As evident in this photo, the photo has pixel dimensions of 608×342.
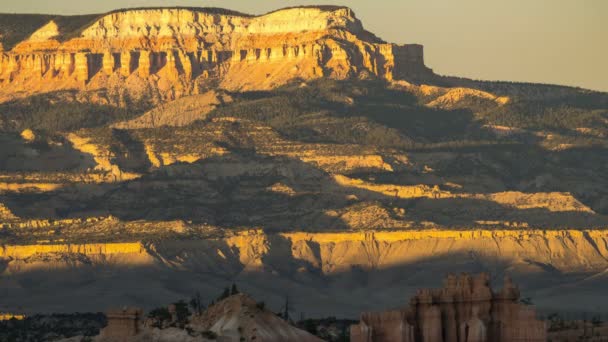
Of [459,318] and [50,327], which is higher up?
[459,318]

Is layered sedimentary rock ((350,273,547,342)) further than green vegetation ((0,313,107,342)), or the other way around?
green vegetation ((0,313,107,342))

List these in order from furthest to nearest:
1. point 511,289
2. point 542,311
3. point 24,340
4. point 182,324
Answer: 1. point 542,311
2. point 24,340
3. point 182,324
4. point 511,289

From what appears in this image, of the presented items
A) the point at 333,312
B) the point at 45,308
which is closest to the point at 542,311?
the point at 333,312

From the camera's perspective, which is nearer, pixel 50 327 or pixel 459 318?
pixel 459 318

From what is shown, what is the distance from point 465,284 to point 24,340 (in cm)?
7078

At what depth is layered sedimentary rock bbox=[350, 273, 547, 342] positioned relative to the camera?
2687 inches

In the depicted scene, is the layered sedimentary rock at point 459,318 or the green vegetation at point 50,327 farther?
the green vegetation at point 50,327

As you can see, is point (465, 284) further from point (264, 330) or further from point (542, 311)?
point (542, 311)

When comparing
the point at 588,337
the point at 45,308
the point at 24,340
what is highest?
the point at 588,337

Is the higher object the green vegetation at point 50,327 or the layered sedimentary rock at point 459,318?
the layered sedimentary rock at point 459,318

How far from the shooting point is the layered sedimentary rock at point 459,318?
68.2 metres

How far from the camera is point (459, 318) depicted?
69.7 meters

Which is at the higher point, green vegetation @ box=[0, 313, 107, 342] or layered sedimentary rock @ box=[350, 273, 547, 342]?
layered sedimentary rock @ box=[350, 273, 547, 342]

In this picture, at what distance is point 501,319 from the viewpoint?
227 ft
